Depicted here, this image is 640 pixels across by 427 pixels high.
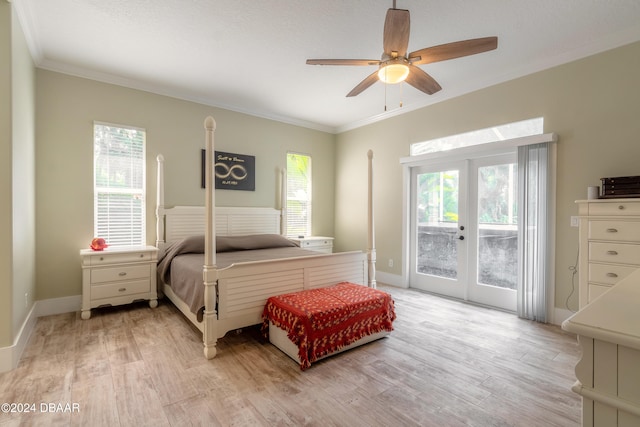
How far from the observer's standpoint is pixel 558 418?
1.72m

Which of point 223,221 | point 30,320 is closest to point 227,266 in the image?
point 223,221

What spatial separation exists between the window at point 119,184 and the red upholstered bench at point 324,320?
7.72ft

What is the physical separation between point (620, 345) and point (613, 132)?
3182 mm

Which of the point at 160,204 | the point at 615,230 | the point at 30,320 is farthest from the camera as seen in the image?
the point at 160,204

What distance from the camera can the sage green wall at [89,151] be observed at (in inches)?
129

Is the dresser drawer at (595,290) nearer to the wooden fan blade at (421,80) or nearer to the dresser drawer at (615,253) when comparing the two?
the dresser drawer at (615,253)

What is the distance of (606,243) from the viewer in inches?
96.8

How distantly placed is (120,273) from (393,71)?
11.4 feet

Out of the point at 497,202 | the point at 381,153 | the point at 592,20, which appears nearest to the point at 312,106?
the point at 381,153

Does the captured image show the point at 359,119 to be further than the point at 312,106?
Yes

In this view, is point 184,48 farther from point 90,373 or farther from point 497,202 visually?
point 497,202

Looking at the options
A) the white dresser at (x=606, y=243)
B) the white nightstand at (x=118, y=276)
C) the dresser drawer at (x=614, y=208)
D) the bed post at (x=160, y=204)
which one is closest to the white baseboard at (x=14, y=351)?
the white nightstand at (x=118, y=276)

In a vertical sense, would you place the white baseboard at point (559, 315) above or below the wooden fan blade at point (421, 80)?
below

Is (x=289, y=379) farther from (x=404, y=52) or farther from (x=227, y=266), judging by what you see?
(x=404, y=52)
